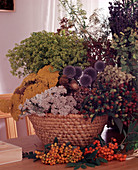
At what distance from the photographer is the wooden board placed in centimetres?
93

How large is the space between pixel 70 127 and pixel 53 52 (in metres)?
0.36

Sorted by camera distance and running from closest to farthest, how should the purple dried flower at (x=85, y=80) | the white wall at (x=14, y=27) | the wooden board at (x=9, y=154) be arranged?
the wooden board at (x=9, y=154), the purple dried flower at (x=85, y=80), the white wall at (x=14, y=27)

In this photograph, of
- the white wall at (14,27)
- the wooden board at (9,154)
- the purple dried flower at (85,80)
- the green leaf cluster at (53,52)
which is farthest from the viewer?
the white wall at (14,27)

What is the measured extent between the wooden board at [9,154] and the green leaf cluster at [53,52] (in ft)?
1.23

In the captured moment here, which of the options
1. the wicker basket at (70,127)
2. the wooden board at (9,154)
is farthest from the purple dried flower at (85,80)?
the wooden board at (9,154)

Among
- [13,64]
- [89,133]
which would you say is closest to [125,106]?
[89,133]

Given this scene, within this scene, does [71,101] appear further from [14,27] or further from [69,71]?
[14,27]

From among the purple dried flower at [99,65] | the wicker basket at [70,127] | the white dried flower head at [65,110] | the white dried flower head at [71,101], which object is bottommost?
the wicker basket at [70,127]

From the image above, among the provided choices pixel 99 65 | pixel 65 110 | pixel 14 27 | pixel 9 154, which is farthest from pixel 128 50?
pixel 14 27

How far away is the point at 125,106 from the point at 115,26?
39 centimetres

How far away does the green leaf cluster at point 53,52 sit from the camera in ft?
3.87

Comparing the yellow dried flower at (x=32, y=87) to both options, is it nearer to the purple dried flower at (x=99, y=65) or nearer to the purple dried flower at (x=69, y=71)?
the purple dried flower at (x=69, y=71)

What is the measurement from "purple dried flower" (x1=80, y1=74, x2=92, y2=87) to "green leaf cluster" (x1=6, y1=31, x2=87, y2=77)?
139 millimetres

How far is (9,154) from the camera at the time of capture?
941 mm
